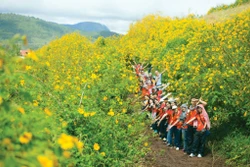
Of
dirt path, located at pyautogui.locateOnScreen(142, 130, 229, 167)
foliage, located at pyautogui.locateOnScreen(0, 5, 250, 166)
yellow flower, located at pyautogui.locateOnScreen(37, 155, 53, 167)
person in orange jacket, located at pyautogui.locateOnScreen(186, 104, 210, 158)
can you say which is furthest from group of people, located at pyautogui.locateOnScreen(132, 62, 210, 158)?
yellow flower, located at pyautogui.locateOnScreen(37, 155, 53, 167)

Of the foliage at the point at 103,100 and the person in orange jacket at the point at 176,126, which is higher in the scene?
the foliage at the point at 103,100

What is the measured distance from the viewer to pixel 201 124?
10328mm

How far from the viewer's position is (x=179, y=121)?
11352mm

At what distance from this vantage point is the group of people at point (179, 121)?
34.0 feet

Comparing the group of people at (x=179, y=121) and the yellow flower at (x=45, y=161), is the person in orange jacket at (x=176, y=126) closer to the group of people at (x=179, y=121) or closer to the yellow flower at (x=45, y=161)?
the group of people at (x=179, y=121)

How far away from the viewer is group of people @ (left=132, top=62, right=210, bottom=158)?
34.0 feet

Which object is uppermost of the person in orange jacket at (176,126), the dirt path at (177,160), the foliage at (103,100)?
the foliage at (103,100)

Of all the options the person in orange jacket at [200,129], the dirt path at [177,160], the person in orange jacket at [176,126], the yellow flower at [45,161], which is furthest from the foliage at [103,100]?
the person in orange jacket at [176,126]

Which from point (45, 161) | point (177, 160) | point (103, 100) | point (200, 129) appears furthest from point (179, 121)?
point (45, 161)

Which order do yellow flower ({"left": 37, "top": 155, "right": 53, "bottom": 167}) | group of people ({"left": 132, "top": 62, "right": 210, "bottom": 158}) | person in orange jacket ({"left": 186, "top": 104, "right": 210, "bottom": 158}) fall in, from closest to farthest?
yellow flower ({"left": 37, "top": 155, "right": 53, "bottom": 167}) → person in orange jacket ({"left": 186, "top": 104, "right": 210, "bottom": 158}) → group of people ({"left": 132, "top": 62, "right": 210, "bottom": 158})

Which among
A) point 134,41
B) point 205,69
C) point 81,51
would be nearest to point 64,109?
point 205,69

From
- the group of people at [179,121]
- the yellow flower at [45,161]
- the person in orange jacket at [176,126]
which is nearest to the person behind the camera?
the yellow flower at [45,161]

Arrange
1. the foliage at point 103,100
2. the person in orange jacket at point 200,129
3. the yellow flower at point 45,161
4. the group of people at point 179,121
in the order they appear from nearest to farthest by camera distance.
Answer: the yellow flower at point 45,161 → the foliage at point 103,100 → the person in orange jacket at point 200,129 → the group of people at point 179,121

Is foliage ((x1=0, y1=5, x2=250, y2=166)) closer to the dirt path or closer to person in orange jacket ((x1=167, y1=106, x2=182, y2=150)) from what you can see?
the dirt path
